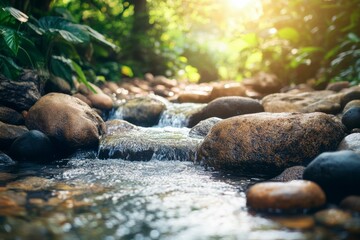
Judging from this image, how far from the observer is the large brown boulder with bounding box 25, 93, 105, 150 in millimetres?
5660

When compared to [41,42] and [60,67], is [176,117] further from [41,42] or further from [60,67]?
[41,42]

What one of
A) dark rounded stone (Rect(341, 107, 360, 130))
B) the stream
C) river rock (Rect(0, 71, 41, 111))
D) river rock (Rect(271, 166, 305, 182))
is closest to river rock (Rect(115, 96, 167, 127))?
river rock (Rect(0, 71, 41, 111))

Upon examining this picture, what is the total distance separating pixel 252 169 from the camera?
15.7 feet

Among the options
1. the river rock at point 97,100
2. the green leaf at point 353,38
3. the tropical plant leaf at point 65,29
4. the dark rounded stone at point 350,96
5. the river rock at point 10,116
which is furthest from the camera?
the green leaf at point 353,38

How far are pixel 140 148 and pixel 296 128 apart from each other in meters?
2.21

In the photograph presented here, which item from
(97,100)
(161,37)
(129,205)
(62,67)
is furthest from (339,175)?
(161,37)

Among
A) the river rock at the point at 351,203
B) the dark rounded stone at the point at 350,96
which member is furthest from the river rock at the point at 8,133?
the dark rounded stone at the point at 350,96

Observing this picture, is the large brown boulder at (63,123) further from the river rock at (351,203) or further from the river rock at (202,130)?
the river rock at (351,203)

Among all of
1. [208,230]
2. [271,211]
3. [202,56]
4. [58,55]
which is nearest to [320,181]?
[271,211]

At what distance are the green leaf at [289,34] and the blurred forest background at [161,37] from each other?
0.03 m

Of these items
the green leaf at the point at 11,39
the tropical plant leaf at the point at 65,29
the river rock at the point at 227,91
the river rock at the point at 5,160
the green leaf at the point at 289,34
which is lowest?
the river rock at the point at 5,160

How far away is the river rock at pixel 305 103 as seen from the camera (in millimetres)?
6625

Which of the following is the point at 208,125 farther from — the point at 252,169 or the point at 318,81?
the point at 318,81

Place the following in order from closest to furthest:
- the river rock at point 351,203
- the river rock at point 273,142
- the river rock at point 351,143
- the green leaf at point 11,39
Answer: the river rock at point 351,203 < the river rock at point 351,143 < the river rock at point 273,142 < the green leaf at point 11,39
